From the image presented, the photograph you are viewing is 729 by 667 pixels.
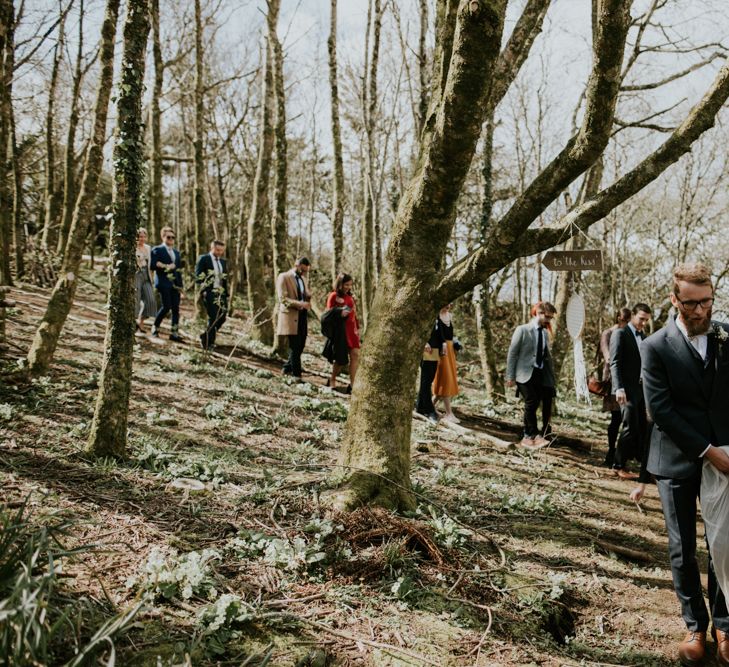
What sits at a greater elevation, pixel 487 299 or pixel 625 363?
pixel 487 299

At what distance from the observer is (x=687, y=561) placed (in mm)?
3621

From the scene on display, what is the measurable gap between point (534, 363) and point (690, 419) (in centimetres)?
507

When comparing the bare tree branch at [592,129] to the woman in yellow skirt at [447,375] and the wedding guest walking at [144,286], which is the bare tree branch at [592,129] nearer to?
the woman in yellow skirt at [447,375]

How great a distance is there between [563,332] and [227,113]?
1976cm

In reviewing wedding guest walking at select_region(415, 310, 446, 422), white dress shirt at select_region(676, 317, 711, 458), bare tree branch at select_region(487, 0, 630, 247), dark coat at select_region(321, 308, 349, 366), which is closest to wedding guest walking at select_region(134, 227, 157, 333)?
dark coat at select_region(321, 308, 349, 366)

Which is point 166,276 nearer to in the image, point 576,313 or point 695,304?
point 576,313

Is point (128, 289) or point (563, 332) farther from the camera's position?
point (563, 332)

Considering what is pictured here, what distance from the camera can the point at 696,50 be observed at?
11195mm

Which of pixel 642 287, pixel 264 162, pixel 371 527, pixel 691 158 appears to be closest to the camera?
pixel 371 527

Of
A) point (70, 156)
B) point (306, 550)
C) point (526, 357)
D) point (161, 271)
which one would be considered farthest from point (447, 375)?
point (70, 156)

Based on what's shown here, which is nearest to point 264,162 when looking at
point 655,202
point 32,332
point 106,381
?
point 32,332

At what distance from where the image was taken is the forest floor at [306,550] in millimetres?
3023

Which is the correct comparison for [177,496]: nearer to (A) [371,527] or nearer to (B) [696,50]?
(A) [371,527]

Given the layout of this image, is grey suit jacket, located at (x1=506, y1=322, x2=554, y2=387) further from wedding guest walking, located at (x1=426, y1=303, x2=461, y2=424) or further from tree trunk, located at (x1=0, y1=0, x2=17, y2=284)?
tree trunk, located at (x1=0, y1=0, x2=17, y2=284)
